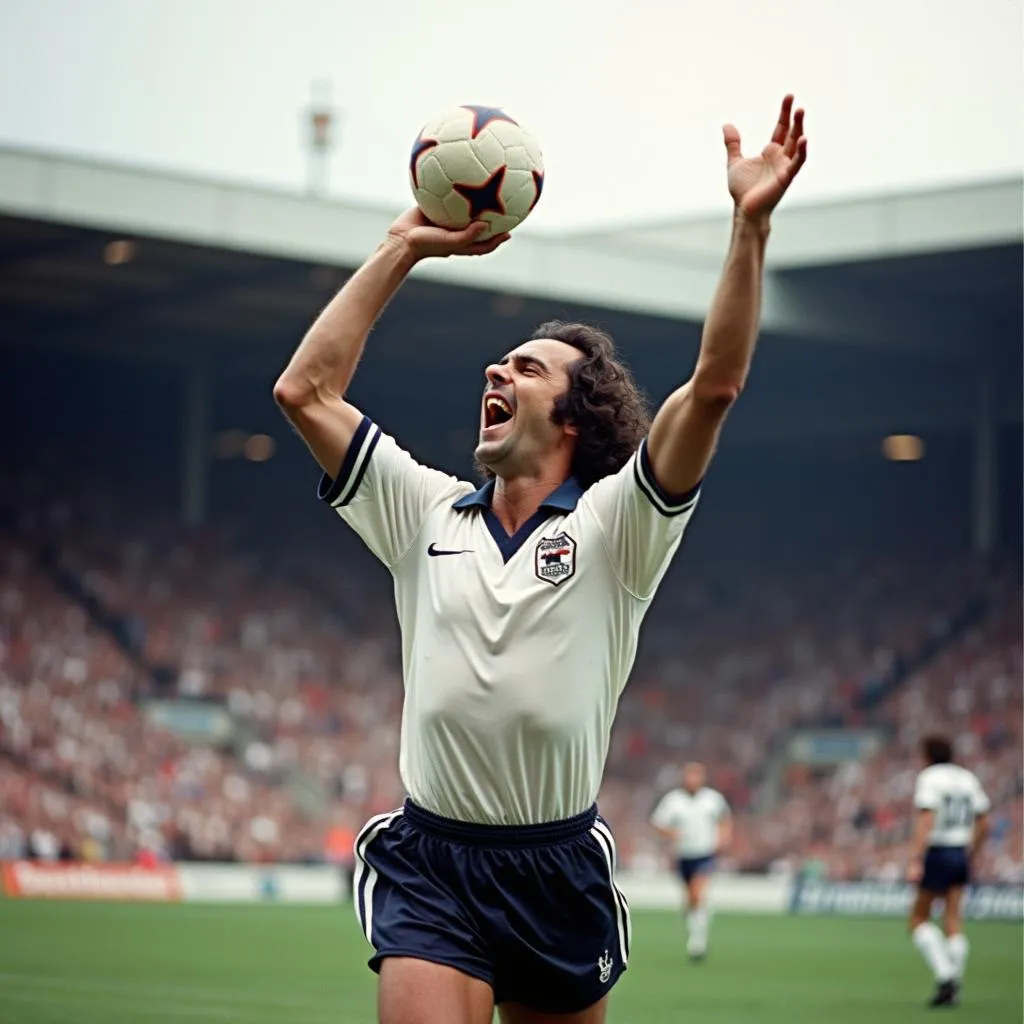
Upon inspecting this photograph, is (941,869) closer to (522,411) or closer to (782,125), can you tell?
(522,411)

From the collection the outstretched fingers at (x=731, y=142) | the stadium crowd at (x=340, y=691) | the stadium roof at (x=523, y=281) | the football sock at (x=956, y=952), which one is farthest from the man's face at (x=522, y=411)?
the stadium crowd at (x=340, y=691)

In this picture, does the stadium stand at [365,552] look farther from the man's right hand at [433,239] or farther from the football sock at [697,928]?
the man's right hand at [433,239]

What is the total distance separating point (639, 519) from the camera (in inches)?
196

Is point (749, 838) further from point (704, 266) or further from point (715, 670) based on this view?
point (704, 266)

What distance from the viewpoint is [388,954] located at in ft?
16.2

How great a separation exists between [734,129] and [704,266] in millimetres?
27197

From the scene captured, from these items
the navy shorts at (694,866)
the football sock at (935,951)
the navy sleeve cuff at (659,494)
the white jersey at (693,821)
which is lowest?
the navy shorts at (694,866)

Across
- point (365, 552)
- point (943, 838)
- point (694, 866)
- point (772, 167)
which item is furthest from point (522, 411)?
point (365, 552)

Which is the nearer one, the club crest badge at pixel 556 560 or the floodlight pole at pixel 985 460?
the club crest badge at pixel 556 560

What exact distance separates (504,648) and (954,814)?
11.6m

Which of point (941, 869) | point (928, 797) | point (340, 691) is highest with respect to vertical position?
point (928, 797)

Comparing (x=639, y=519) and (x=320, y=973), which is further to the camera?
(x=320, y=973)

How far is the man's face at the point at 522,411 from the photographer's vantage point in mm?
5258

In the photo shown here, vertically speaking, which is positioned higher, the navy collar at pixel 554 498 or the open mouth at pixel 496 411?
the open mouth at pixel 496 411
